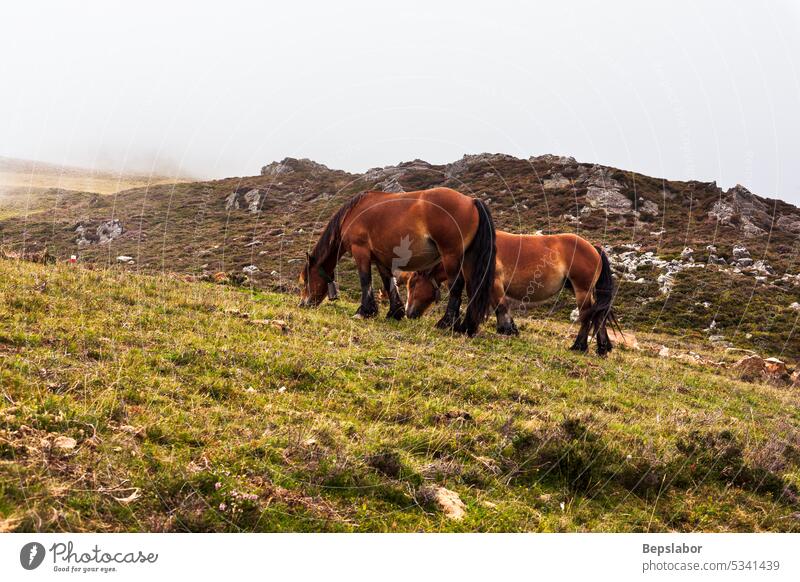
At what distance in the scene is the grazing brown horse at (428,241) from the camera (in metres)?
11.3

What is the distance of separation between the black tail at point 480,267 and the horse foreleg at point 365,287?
2224 millimetres

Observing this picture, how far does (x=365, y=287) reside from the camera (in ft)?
38.9

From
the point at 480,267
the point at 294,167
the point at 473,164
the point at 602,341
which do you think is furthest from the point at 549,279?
the point at 294,167

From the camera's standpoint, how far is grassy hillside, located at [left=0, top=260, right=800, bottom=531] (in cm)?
360

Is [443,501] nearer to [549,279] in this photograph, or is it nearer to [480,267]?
[480,267]

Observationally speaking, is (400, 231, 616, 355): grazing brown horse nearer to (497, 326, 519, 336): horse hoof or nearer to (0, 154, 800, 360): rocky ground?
(497, 326, 519, 336): horse hoof

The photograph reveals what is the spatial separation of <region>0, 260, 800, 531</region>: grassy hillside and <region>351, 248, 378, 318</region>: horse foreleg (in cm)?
273

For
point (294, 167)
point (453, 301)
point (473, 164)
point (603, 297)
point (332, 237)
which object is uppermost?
point (473, 164)

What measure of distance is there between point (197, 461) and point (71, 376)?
5.93ft

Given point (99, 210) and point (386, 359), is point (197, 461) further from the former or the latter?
point (99, 210)

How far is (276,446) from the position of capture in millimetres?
4367

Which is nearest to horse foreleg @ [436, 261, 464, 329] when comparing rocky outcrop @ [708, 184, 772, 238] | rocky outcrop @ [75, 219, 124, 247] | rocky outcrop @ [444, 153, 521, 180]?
rocky outcrop @ [708, 184, 772, 238]
